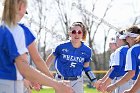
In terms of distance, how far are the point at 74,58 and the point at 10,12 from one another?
5.44m

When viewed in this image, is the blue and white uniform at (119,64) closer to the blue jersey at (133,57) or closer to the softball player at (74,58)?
→ the softball player at (74,58)

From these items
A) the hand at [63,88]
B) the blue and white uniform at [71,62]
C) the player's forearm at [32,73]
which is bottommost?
the blue and white uniform at [71,62]

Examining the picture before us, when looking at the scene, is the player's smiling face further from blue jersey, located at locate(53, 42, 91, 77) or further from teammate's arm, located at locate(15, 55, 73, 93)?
teammate's arm, located at locate(15, 55, 73, 93)

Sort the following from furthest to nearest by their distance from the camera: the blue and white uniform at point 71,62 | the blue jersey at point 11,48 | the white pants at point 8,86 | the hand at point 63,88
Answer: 1. the blue and white uniform at point 71,62
2. the white pants at point 8,86
3. the blue jersey at point 11,48
4. the hand at point 63,88

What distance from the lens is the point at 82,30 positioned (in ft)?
31.9

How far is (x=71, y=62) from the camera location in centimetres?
953

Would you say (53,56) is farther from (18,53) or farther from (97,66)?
(97,66)

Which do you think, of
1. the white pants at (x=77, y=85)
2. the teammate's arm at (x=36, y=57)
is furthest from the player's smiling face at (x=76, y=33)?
the teammate's arm at (x=36, y=57)

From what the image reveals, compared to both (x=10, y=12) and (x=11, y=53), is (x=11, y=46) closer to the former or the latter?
(x=11, y=53)

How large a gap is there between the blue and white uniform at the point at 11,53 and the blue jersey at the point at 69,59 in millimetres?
5041

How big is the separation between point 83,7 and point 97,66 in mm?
7034

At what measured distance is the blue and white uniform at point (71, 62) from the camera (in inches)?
372

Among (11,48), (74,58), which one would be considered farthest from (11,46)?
(74,58)

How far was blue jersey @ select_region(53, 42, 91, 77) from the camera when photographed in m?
9.48
